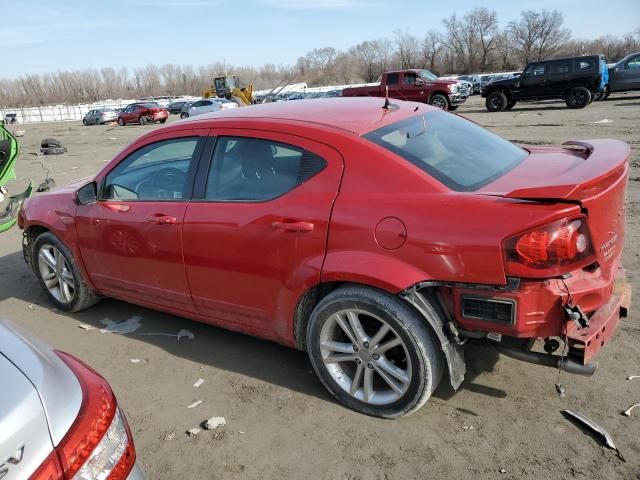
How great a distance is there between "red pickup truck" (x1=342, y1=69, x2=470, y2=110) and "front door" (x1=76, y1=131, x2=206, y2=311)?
20.4m

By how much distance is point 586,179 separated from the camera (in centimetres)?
242

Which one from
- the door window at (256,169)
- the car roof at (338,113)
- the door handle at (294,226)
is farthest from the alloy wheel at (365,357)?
the car roof at (338,113)

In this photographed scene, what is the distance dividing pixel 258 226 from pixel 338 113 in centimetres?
92

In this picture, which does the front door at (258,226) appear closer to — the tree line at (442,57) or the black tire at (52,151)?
the black tire at (52,151)

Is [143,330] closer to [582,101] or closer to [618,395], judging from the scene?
[618,395]

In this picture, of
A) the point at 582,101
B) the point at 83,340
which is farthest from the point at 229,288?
the point at 582,101

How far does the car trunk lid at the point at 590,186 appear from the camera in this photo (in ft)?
7.68

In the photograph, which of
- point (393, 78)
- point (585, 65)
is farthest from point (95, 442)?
point (393, 78)

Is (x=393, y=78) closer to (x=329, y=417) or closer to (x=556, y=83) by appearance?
(x=556, y=83)

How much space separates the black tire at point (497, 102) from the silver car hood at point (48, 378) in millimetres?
23311

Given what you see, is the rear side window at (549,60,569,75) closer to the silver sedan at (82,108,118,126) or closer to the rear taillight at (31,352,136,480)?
the rear taillight at (31,352,136,480)

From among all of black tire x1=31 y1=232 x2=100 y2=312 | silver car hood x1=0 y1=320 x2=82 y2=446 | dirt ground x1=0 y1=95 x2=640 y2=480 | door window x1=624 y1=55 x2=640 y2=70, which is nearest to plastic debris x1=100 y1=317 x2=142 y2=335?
dirt ground x1=0 y1=95 x2=640 y2=480

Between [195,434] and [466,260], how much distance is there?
5.81 ft

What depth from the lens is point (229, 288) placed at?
3271 millimetres
